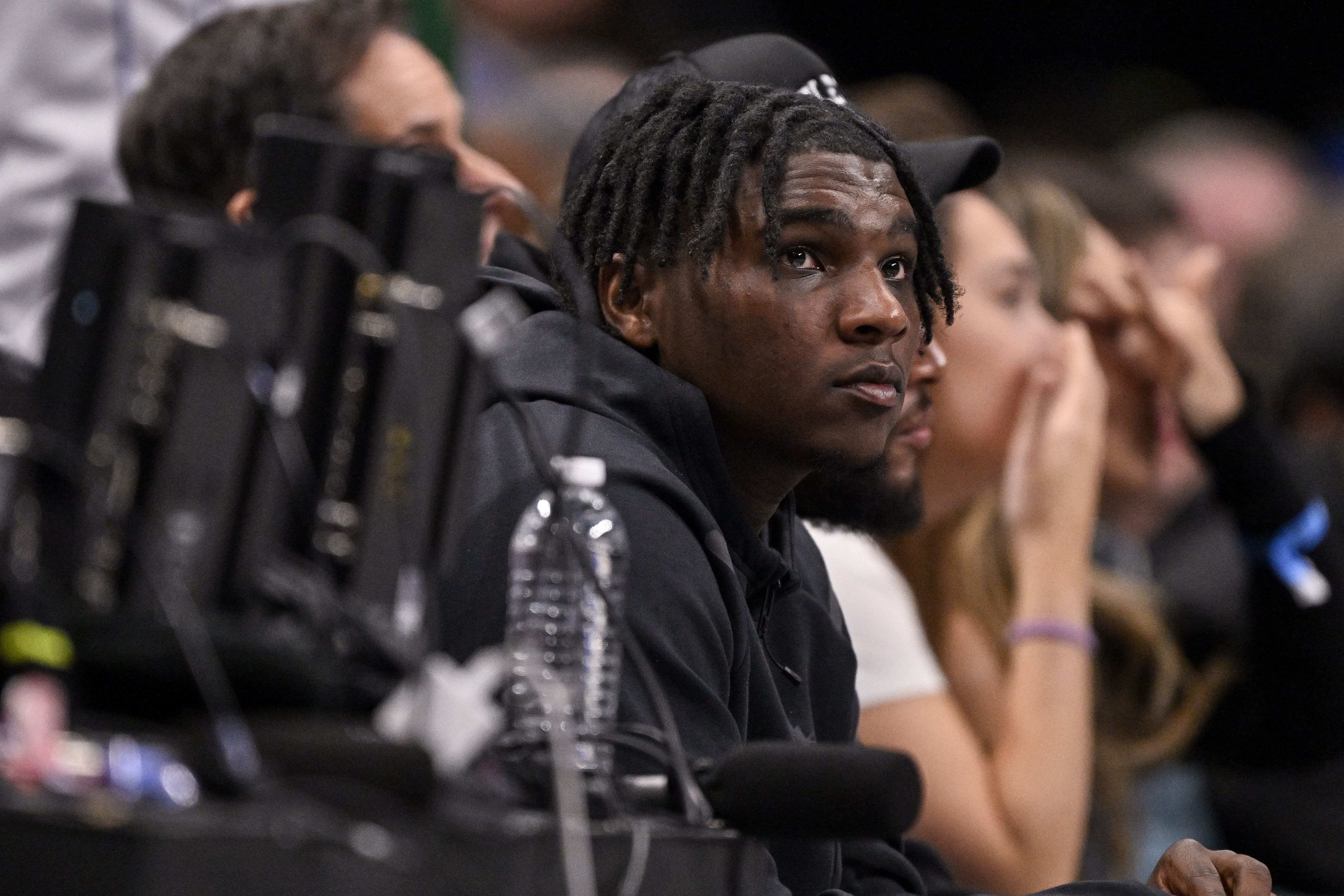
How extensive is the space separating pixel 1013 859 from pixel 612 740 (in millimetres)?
1363

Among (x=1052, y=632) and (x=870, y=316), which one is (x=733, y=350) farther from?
(x=1052, y=632)

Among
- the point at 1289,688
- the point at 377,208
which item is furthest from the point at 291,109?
the point at 1289,688

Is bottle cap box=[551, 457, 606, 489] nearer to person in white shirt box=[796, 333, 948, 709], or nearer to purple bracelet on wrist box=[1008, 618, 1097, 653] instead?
person in white shirt box=[796, 333, 948, 709]

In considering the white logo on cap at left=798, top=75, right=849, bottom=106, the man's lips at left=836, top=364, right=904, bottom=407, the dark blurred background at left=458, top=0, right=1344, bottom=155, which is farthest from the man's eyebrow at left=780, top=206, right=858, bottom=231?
the dark blurred background at left=458, top=0, right=1344, bottom=155

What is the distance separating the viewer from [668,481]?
4.80 feet

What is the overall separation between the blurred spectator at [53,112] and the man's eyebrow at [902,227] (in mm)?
1042

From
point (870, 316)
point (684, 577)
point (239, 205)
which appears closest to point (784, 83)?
point (870, 316)

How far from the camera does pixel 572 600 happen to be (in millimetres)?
1416

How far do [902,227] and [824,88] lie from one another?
17.3 inches

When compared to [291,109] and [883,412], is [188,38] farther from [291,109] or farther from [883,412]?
[883,412]

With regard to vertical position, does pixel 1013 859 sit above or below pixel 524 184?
below

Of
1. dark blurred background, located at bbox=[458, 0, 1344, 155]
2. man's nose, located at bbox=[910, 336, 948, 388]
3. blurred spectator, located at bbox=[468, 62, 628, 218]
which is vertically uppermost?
dark blurred background, located at bbox=[458, 0, 1344, 155]

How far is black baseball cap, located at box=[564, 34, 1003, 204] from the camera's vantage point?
1917mm

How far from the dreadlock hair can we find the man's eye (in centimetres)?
3
